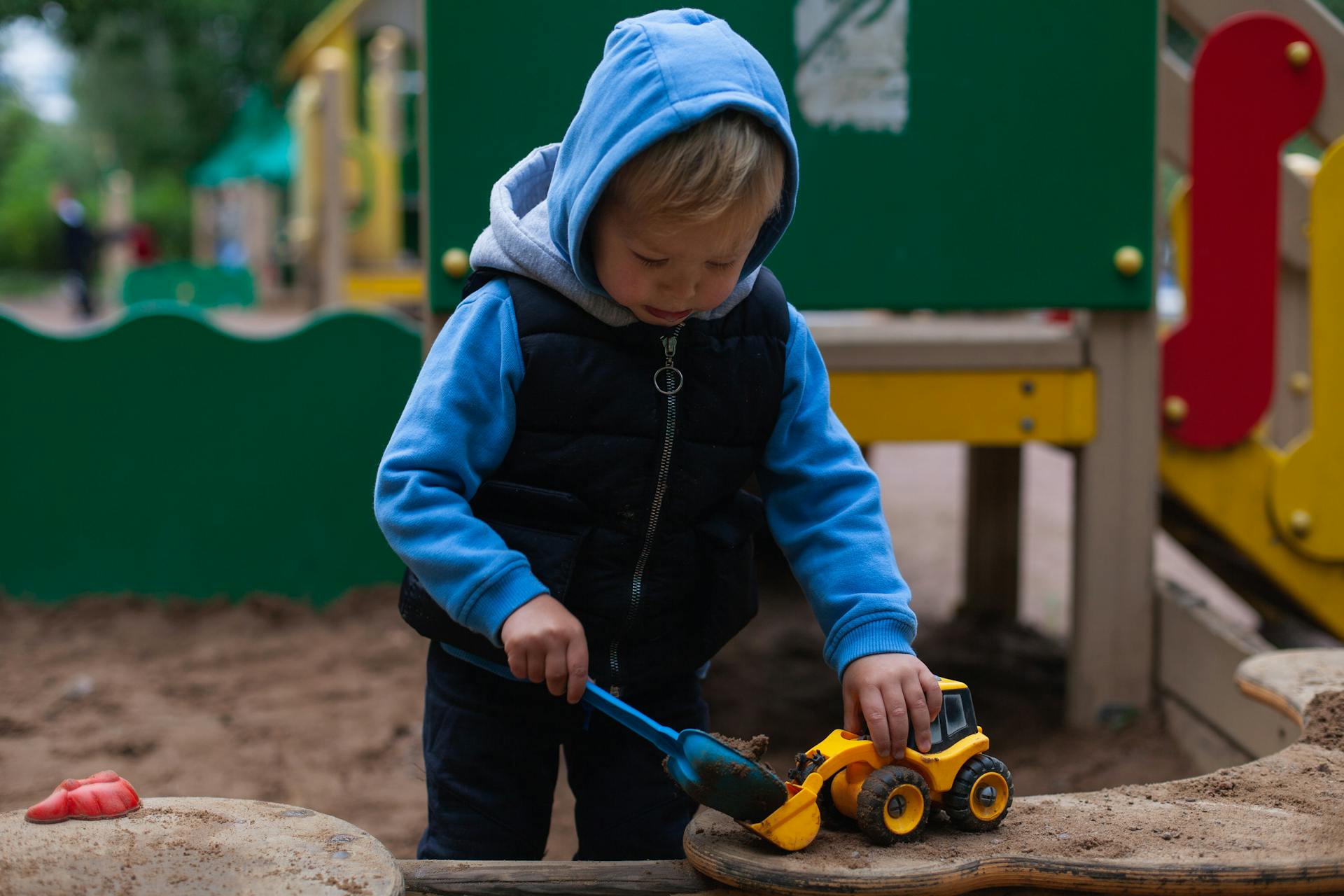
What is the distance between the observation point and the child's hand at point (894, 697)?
141 centimetres

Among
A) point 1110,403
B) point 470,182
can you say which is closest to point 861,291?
point 1110,403

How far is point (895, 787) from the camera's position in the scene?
1.36 m

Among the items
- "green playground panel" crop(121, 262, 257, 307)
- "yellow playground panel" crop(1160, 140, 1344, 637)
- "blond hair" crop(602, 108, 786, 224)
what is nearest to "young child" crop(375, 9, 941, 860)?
"blond hair" crop(602, 108, 786, 224)

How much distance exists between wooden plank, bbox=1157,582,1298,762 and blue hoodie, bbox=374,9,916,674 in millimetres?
1391

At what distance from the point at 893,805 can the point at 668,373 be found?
530 millimetres

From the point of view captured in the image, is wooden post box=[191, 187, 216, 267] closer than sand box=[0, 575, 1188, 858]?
No

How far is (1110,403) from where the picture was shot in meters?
2.97

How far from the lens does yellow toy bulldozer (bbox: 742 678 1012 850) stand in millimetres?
1354

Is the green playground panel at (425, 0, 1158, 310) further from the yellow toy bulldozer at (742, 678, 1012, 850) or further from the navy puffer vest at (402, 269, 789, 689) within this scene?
the yellow toy bulldozer at (742, 678, 1012, 850)

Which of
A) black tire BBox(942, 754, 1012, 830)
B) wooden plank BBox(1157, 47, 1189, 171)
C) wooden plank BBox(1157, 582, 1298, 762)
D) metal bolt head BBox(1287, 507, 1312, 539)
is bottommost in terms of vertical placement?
wooden plank BBox(1157, 582, 1298, 762)

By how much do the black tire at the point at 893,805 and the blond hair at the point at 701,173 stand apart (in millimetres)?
582

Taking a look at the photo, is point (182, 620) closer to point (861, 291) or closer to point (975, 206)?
point (861, 291)

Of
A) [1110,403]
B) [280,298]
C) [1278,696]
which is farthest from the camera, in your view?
[280,298]

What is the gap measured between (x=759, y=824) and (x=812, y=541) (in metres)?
0.38
